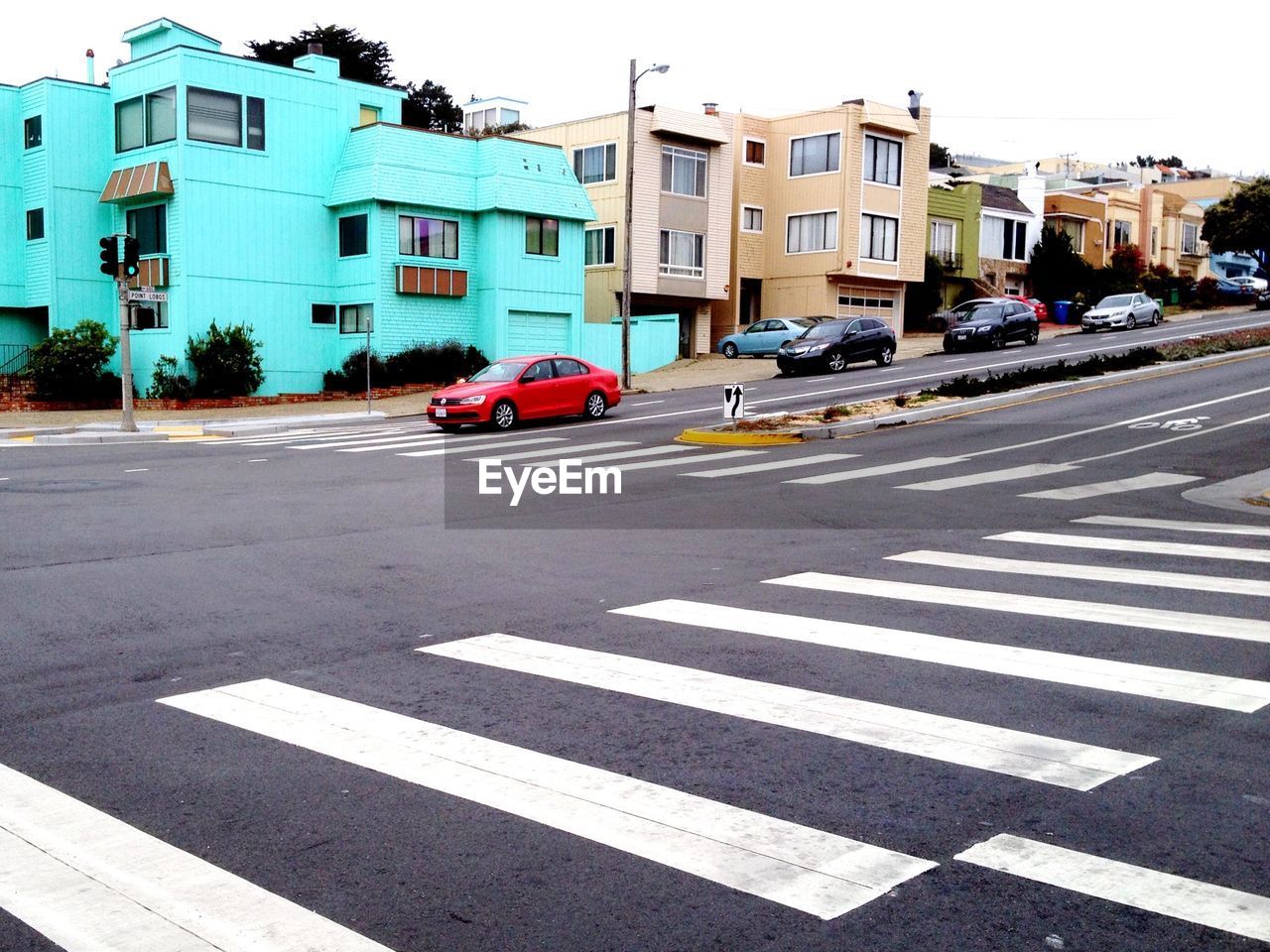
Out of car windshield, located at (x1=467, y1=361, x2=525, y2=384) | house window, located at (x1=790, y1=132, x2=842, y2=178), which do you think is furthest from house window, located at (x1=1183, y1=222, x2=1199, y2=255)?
car windshield, located at (x1=467, y1=361, x2=525, y2=384)

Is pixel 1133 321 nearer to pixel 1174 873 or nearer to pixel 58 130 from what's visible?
pixel 58 130

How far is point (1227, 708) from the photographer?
19.4 ft

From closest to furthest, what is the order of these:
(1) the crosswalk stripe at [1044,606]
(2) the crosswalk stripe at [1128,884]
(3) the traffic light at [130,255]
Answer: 1. (2) the crosswalk stripe at [1128,884]
2. (1) the crosswalk stripe at [1044,606]
3. (3) the traffic light at [130,255]

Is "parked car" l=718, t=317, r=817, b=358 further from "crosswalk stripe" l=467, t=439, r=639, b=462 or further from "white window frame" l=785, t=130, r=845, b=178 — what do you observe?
"crosswalk stripe" l=467, t=439, r=639, b=462

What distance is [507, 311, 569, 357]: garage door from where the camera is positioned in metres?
41.6

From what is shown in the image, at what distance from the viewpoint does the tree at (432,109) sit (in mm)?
66438

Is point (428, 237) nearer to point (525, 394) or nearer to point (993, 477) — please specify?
point (525, 394)

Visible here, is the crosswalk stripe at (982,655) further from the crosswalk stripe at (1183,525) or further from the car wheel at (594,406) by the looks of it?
the car wheel at (594,406)

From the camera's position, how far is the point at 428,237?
39875 mm

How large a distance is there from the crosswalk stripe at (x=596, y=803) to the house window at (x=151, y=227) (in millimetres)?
33665

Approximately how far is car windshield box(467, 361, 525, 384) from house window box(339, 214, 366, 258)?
44.6ft

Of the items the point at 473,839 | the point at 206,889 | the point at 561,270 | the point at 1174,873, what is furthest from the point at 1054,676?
the point at 561,270

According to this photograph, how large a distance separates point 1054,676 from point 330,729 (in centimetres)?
378

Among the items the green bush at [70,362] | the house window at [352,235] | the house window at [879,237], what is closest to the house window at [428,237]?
the house window at [352,235]
